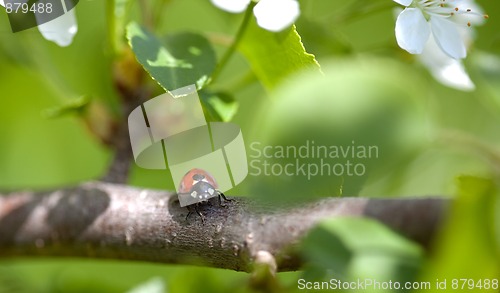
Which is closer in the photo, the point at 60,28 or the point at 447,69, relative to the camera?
the point at 60,28

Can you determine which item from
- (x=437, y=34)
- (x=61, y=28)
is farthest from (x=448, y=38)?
(x=61, y=28)

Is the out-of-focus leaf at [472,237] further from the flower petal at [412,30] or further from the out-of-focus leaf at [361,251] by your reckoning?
the flower petal at [412,30]

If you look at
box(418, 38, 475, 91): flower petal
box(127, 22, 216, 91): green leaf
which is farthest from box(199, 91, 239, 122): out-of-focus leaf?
box(418, 38, 475, 91): flower petal

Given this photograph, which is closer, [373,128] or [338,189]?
[373,128]

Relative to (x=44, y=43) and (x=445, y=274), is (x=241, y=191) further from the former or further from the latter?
(x=44, y=43)

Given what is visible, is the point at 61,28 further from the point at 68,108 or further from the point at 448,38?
the point at 448,38

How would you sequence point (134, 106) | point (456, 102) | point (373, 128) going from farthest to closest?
point (456, 102) → point (134, 106) → point (373, 128)

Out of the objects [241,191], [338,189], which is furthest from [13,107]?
[338,189]

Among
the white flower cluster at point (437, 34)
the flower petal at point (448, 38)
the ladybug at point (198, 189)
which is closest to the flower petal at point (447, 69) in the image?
the white flower cluster at point (437, 34)
